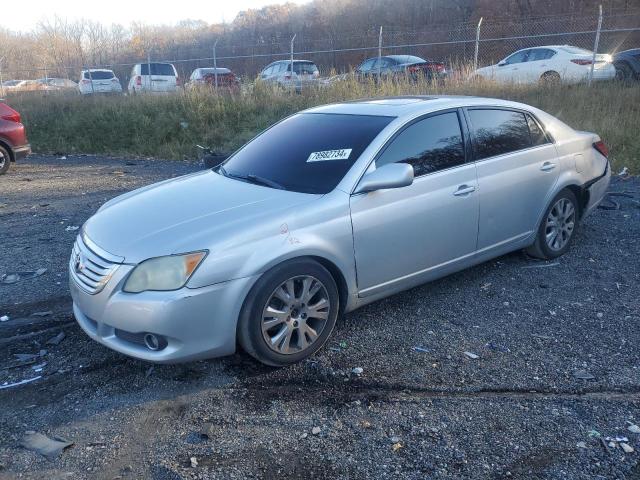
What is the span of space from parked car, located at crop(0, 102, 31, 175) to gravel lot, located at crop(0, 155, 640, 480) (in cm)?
692

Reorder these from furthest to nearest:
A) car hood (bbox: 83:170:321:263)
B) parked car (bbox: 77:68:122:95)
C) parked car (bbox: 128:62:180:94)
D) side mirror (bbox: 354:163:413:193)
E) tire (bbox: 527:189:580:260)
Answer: parked car (bbox: 77:68:122:95), parked car (bbox: 128:62:180:94), tire (bbox: 527:189:580:260), side mirror (bbox: 354:163:413:193), car hood (bbox: 83:170:321:263)

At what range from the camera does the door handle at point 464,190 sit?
4637 millimetres

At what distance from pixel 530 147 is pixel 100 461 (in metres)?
4.26

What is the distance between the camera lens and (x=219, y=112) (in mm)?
14586

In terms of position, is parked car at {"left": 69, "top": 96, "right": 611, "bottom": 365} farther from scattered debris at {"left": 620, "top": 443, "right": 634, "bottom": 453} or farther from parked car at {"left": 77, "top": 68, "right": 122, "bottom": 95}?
parked car at {"left": 77, "top": 68, "right": 122, "bottom": 95}

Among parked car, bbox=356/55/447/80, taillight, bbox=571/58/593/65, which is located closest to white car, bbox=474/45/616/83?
taillight, bbox=571/58/593/65

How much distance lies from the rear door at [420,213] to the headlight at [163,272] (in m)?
1.16

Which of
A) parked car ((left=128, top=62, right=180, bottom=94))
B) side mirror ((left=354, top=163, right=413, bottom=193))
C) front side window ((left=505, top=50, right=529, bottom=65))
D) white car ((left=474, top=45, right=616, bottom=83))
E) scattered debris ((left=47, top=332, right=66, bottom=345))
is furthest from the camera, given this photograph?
parked car ((left=128, top=62, right=180, bottom=94))

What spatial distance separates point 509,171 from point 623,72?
12.4 meters

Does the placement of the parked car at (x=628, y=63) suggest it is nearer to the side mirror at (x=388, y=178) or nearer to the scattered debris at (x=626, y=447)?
the side mirror at (x=388, y=178)

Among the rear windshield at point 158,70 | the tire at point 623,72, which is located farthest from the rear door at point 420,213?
the rear windshield at point 158,70

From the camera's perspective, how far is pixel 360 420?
3.29m

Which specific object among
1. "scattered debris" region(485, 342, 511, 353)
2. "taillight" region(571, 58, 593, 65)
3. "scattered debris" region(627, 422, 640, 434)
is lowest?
"scattered debris" region(485, 342, 511, 353)

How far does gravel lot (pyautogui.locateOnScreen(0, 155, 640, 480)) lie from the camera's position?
2.96m
